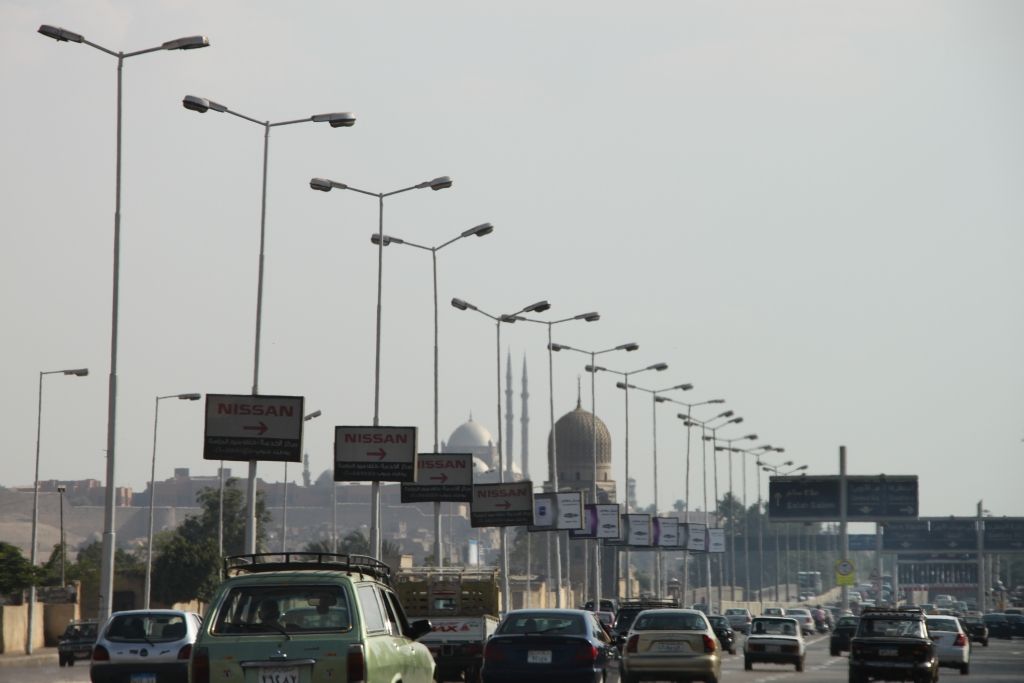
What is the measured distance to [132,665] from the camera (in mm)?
24000

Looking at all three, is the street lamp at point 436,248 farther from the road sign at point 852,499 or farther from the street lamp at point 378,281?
the road sign at point 852,499

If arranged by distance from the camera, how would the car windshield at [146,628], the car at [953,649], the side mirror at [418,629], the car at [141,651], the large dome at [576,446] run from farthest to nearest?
the large dome at [576,446], the car at [953,649], the car windshield at [146,628], the car at [141,651], the side mirror at [418,629]

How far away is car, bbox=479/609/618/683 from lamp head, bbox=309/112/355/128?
47.7 ft

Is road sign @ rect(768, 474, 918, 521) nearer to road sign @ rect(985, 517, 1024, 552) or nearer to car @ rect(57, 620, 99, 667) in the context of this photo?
road sign @ rect(985, 517, 1024, 552)

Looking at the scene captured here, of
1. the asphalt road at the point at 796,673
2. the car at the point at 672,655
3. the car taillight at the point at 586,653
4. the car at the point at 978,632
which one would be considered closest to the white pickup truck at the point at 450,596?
→ the car at the point at 672,655

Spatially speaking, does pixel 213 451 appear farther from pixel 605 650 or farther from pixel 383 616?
pixel 383 616

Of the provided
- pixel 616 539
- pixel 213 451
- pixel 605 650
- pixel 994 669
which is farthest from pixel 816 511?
pixel 605 650

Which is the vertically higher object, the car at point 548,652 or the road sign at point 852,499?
the road sign at point 852,499

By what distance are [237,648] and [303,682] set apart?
61cm

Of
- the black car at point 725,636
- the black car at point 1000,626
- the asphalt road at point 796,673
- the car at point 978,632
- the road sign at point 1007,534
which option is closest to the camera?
the asphalt road at point 796,673

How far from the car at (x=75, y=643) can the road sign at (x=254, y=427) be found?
54.9ft

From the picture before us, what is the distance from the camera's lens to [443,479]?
47562mm

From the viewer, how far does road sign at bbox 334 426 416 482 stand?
40.1m

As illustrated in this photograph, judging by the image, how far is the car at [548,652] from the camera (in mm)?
22844
